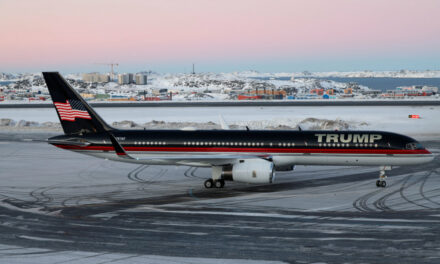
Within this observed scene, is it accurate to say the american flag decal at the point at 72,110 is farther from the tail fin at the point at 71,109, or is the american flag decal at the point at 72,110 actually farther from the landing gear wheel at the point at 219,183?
the landing gear wheel at the point at 219,183

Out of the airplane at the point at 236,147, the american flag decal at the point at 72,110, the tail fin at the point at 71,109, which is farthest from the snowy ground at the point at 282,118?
the american flag decal at the point at 72,110

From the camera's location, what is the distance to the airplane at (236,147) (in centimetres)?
3569

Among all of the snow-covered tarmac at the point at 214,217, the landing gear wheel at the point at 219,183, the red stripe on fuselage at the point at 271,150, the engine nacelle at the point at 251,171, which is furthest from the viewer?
the landing gear wheel at the point at 219,183

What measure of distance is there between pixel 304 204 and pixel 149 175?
16.0 m

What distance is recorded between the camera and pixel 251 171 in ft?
113

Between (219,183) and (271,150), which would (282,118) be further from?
(219,183)

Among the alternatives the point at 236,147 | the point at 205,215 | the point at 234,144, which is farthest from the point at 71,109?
the point at 205,215

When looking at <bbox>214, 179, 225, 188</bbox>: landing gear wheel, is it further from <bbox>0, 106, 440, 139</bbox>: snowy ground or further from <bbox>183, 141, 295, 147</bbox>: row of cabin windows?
<bbox>0, 106, 440, 139</bbox>: snowy ground

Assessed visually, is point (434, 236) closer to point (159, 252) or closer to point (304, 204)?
point (304, 204)

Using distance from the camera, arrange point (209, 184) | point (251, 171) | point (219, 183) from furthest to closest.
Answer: point (209, 184)
point (219, 183)
point (251, 171)

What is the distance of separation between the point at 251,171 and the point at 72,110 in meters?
15.5

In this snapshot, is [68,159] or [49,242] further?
[68,159]

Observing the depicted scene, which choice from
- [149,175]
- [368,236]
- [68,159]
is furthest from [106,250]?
[68,159]

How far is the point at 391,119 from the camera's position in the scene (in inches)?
3319
